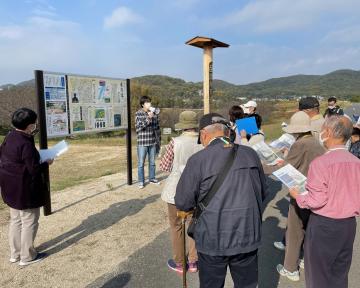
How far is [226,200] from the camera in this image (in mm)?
2166

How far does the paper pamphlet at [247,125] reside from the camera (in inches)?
184

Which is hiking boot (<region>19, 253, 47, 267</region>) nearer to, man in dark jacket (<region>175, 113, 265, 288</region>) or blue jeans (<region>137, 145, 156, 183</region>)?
man in dark jacket (<region>175, 113, 265, 288</region>)

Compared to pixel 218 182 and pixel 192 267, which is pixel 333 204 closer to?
pixel 218 182

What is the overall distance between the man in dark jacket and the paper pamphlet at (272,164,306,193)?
0.65 meters

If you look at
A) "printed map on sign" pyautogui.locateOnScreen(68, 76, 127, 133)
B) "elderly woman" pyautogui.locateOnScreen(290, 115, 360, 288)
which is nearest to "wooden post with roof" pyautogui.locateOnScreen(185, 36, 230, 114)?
"printed map on sign" pyautogui.locateOnScreen(68, 76, 127, 133)

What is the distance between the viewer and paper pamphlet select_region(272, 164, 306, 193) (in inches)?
113

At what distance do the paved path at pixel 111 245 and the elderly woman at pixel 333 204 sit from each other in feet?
2.93

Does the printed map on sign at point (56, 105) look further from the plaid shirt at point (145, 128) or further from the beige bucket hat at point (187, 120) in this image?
the beige bucket hat at point (187, 120)

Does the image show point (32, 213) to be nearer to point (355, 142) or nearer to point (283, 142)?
point (283, 142)

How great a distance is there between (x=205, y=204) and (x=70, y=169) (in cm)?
892

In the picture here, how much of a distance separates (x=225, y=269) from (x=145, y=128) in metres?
4.77

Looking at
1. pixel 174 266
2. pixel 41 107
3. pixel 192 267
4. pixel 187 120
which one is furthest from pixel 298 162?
pixel 41 107

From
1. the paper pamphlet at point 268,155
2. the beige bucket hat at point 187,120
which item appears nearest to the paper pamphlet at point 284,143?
the paper pamphlet at point 268,155

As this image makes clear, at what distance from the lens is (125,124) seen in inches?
288
